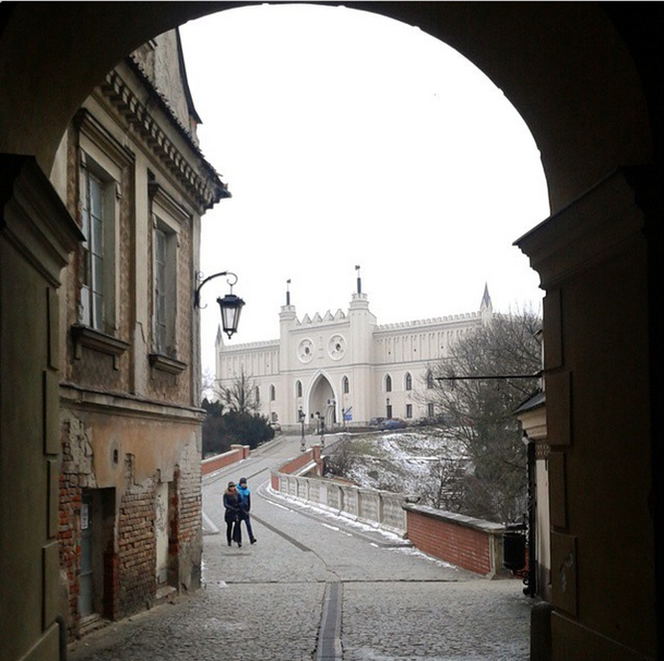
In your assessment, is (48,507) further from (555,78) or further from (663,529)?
(555,78)

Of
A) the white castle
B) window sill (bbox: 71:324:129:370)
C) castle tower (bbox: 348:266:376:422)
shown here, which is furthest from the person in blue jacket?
castle tower (bbox: 348:266:376:422)

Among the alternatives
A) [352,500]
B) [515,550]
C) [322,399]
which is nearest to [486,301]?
[322,399]

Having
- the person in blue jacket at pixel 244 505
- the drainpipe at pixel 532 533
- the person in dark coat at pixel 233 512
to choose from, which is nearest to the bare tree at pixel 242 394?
the person in blue jacket at pixel 244 505

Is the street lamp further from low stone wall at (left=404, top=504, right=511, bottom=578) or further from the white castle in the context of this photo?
the white castle

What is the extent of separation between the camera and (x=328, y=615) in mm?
12414

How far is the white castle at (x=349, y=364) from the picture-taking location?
103 m

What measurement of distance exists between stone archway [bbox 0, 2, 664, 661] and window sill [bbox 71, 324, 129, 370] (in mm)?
2574

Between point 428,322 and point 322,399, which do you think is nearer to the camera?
point 428,322

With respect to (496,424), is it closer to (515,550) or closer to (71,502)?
(515,550)

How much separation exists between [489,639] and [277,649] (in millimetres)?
2184

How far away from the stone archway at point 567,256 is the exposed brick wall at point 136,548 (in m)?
4.09

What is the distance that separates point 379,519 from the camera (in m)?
27.7

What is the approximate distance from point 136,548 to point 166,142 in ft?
16.8

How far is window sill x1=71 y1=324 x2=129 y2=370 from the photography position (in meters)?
10.1
